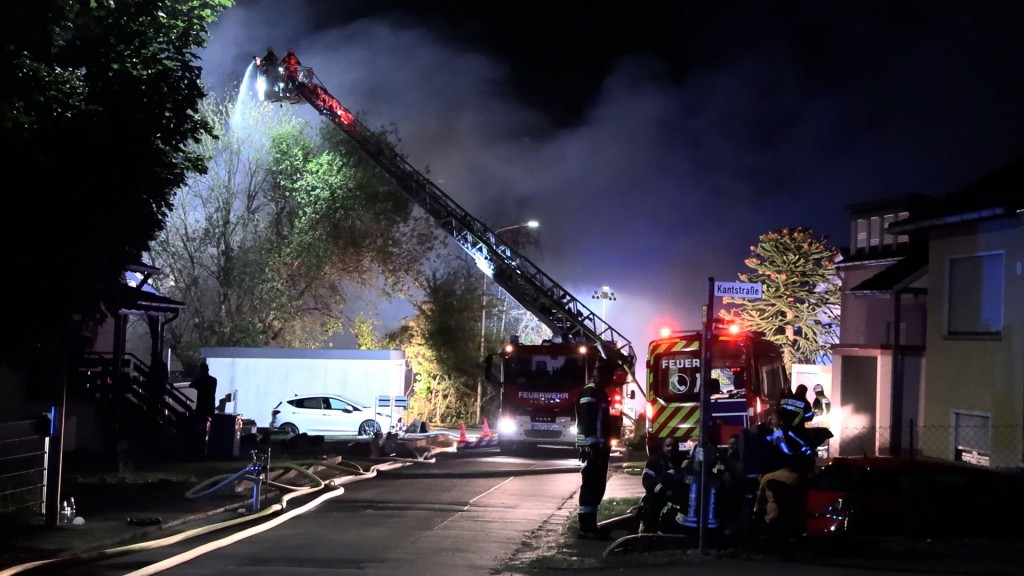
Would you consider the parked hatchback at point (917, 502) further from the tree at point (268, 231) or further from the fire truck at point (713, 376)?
the tree at point (268, 231)

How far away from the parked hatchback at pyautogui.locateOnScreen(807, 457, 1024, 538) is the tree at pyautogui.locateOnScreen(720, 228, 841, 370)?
83.9 feet

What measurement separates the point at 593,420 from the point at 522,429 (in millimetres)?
13063

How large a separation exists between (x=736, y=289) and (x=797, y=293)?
2728 cm

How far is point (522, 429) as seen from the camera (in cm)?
2445

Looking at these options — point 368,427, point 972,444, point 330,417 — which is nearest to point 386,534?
point 972,444

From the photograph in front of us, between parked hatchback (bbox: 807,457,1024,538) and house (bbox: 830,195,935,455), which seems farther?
house (bbox: 830,195,935,455)

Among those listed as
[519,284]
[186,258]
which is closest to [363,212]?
[186,258]

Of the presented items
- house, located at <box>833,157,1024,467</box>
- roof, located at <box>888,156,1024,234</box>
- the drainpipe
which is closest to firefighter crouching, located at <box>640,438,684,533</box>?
house, located at <box>833,157,1024,467</box>

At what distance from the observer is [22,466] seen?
11.2m

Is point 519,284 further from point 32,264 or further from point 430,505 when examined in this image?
point 32,264

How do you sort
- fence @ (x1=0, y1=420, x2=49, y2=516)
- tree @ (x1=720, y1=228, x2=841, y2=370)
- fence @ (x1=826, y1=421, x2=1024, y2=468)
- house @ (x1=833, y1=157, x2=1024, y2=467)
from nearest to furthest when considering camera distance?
fence @ (x1=0, y1=420, x2=49, y2=516)
fence @ (x1=826, y1=421, x2=1024, y2=468)
house @ (x1=833, y1=157, x2=1024, y2=467)
tree @ (x1=720, y1=228, x2=841, y2=370)

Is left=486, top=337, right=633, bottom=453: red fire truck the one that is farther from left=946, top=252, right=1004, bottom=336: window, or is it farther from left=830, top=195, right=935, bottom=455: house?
left=946, top=252, right=1004, bottom=336: window

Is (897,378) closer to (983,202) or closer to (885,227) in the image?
(983,202)

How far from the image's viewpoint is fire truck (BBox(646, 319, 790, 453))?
17734mm
